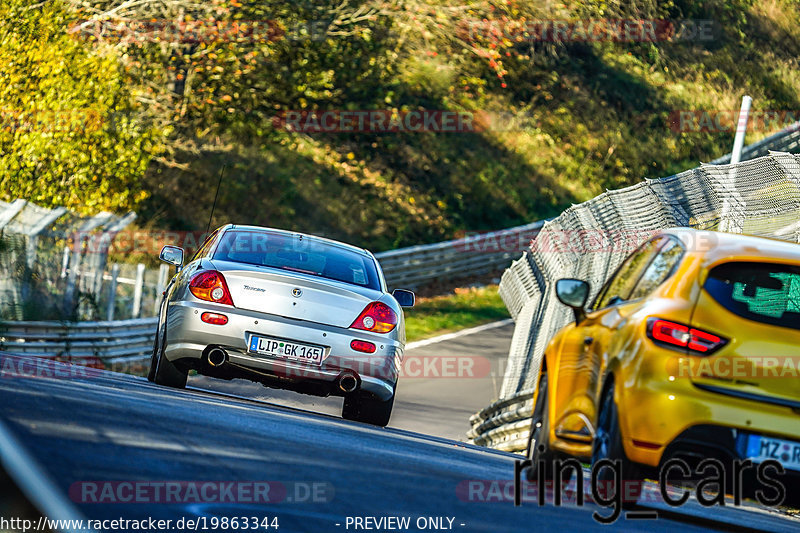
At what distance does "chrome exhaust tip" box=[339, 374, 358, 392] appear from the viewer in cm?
1026

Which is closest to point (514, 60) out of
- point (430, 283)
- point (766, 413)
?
point (430, 283)

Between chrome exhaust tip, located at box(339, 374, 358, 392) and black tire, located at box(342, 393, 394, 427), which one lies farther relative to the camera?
black tire, located at box(342, 393, 394, 427)

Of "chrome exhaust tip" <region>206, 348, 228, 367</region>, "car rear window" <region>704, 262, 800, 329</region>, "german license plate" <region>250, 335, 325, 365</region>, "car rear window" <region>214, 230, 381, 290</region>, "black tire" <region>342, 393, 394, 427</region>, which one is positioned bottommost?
"black tire" <region>342, 393, 394, 427</region>

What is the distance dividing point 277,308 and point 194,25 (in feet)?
61.2

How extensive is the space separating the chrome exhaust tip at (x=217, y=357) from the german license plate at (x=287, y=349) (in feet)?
0.73

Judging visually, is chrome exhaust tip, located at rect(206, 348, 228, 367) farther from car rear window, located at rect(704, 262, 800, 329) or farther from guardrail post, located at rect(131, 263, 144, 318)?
guardrail post, located at rect(131, 263, 144, 318)

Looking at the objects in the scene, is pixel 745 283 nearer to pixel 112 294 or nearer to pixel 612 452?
pixel 612 452

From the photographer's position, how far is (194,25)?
1091 inches

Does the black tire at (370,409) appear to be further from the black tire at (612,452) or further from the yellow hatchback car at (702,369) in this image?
the yellow hatchback car at (702,369)

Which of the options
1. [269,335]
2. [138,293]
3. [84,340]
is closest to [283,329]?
[269,335]

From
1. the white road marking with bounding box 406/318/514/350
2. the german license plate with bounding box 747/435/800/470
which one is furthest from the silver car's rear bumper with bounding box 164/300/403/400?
the white road marking with bounding box 406/318/514/350

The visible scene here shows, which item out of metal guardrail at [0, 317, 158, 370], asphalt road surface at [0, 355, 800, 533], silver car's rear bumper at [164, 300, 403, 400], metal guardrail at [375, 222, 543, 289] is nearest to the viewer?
asphalt road surface at [0, 355, 800, 533]

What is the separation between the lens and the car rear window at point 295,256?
1082cm

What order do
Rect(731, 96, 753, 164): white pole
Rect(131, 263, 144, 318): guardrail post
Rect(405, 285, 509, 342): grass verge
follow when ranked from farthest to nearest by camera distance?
1. Rect(405, 285, 509, 342): grass verge
2. Rect(131, 263, 144, 318): guardrail post
3. Rect(731, 96, 753, 164): white pole
